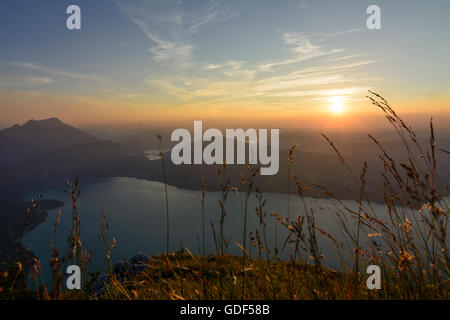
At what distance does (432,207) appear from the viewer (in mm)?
1760

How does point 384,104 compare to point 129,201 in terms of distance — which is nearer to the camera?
point 384,104

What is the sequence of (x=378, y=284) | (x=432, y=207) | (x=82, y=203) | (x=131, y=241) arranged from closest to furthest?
1. (x=432, y=207)
2. (x=378, y=284)
3. (x=131, y=241)
4. (x=82, y=203)

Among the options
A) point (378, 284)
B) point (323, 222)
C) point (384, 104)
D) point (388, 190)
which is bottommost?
point (323, 222)

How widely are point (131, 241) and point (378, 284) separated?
415ft

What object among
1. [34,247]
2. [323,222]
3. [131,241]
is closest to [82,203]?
[34,247]

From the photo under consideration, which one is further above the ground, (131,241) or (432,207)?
(432,207)

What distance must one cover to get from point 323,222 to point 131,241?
300ft

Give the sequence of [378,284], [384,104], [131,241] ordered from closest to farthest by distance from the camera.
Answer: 1. [378,284]
2. [384,104]
3. [131,241]
